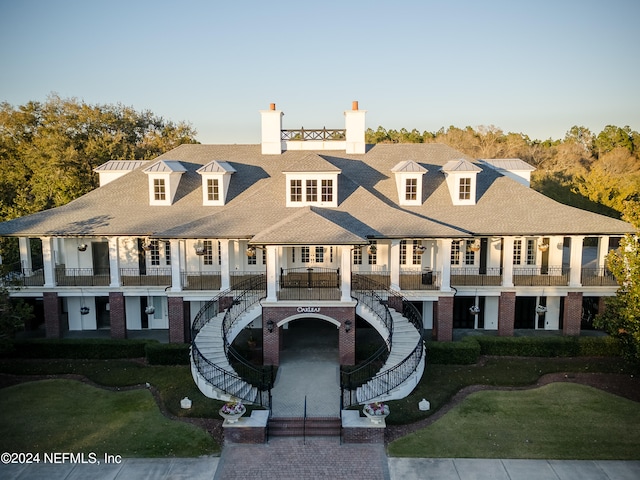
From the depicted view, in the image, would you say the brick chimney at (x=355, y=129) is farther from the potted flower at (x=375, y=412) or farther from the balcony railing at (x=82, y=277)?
the potted flower at (x=375, y=412)

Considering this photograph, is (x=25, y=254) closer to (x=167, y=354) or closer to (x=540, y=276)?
(x=167, y=354)

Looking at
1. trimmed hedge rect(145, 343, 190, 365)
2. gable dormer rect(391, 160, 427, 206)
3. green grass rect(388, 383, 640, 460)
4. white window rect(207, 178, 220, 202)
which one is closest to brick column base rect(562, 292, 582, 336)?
green grass rect(388, 383, 640, 460)

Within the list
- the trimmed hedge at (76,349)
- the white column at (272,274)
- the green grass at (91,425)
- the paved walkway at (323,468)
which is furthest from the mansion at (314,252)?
the paved walkway at (323,468)

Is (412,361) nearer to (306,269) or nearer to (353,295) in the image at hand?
(353,295)

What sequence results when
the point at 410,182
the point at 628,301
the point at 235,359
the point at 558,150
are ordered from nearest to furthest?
the point at 628,301, the point at 235,359, the point at 410,182, the point at 558,150

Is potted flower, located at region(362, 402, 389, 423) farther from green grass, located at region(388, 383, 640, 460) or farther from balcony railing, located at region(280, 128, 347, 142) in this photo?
balcony railing, located at region(280, 128, 347, 142)

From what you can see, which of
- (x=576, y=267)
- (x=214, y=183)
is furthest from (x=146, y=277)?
(x=576, y=267)
